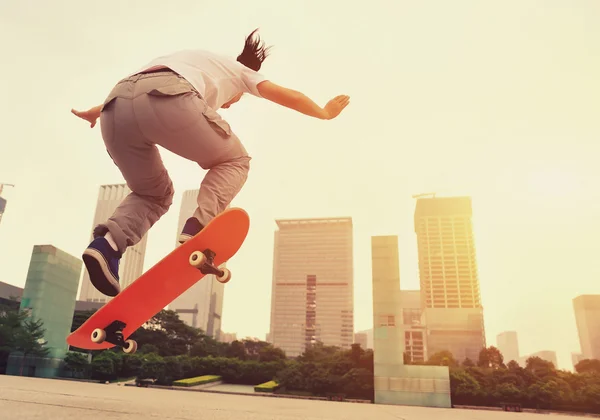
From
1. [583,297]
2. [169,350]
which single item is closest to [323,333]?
[583,297]

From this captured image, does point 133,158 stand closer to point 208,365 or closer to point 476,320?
point 208,365

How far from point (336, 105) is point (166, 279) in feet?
5.06

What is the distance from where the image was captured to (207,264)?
7.14 ft

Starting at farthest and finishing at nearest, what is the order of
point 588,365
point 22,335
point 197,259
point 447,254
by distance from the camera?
point 447,254 → point 588,365 → point 22,335 → point 197,259

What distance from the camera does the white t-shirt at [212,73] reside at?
2.11 meters

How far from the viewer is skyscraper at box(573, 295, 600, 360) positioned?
110 meters

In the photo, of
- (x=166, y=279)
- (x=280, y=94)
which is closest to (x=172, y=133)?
(x=280, y=94)

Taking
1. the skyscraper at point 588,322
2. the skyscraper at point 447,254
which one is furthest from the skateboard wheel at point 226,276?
the skyscraper at point 447,254

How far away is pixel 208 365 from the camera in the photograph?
36.1 m

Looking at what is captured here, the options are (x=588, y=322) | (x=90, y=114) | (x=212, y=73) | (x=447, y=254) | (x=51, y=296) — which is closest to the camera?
(x=212, y=73)

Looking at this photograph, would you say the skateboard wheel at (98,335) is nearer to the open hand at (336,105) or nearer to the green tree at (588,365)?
the open hand at (336,105)

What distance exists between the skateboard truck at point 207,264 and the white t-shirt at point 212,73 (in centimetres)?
87

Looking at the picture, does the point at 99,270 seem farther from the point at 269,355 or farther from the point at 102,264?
the point at 269,355

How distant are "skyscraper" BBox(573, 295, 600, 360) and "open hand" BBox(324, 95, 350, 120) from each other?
13595cm
